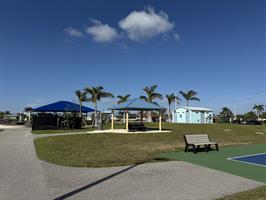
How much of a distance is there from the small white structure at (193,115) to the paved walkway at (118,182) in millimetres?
49439

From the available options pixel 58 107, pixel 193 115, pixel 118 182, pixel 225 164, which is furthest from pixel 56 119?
pixel 193 115

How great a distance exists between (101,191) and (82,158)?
4793 millimetres

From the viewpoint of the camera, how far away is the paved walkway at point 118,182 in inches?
234

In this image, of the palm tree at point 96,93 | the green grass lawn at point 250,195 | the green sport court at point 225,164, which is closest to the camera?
the green grass lawn at point 250,195

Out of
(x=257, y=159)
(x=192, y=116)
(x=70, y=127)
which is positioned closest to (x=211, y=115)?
(x=192, y=116)

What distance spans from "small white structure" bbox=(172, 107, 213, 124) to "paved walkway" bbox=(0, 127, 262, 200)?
4944 cm

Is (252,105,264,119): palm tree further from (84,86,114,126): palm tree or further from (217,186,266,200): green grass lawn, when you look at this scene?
(217,186,266,200): green grass lawn

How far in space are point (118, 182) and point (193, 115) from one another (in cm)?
5245

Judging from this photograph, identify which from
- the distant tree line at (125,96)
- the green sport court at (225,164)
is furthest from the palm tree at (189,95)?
the green sport court at (225,164)

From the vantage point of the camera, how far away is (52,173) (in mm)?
8102

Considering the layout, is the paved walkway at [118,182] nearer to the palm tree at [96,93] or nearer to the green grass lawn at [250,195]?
the green grass lawn at [250,195]

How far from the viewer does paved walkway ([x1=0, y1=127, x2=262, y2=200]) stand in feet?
19.5

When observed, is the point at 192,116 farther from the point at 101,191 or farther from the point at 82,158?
the point at 101,191

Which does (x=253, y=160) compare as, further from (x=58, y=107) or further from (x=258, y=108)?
(x=258, y=108)
